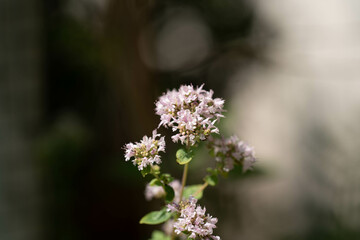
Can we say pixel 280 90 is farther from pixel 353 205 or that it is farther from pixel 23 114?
pixel 23 114

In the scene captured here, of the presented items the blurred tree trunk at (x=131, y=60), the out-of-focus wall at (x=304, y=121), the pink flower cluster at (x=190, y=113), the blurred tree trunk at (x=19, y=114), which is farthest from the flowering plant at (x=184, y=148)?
the blurred tree trunk at (x=19, y=114)

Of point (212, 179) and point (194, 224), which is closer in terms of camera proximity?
point (194, 224)

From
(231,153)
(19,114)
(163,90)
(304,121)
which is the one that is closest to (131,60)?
(163,90)

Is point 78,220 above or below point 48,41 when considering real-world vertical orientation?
below

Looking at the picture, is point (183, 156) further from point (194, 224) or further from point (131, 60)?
point (131, 60)

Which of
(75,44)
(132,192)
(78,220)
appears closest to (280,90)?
(132,192)

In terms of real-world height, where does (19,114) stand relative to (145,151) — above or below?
above

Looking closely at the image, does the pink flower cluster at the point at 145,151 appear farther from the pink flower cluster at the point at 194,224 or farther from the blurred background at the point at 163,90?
the blurred background at the point at 163,90
